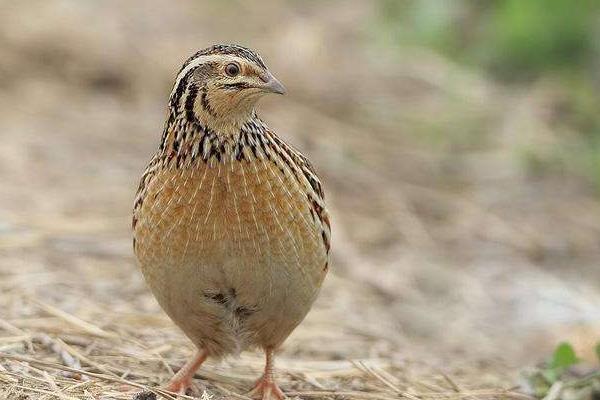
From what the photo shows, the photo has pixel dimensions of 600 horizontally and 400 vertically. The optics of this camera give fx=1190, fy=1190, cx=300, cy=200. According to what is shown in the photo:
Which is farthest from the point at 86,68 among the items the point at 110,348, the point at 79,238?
the point at 110,348

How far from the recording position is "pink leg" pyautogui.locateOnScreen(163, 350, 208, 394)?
17.8 feet

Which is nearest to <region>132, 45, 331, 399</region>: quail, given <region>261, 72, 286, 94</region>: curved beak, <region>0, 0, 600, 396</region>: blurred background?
<region>261, 72, 286, 94</region>: curved beak

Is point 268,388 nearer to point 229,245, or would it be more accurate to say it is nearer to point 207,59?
point 229,245

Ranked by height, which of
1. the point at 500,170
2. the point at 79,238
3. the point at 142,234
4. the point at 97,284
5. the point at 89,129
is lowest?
the point at 142,234

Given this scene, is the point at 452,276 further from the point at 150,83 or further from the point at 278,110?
the point at 150,83

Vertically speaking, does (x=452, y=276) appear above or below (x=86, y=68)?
below

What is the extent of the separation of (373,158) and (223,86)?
539 cm

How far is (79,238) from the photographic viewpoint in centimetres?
799

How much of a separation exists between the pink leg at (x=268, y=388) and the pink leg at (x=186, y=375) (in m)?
0.28

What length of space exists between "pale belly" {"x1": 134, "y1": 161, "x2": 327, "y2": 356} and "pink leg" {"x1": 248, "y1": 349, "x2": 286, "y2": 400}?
1.19ft

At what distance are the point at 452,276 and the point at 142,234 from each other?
3770 millimetres

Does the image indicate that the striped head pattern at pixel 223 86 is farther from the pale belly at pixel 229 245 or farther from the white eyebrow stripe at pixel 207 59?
the pale belly at pixel 229 245

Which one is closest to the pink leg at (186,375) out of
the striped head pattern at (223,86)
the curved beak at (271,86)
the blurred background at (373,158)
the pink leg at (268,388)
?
the pink leg at (268,388)

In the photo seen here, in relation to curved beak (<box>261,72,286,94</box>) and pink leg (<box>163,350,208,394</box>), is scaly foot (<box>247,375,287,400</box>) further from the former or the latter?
curved beak (<box>261,72,286,94</box>)
